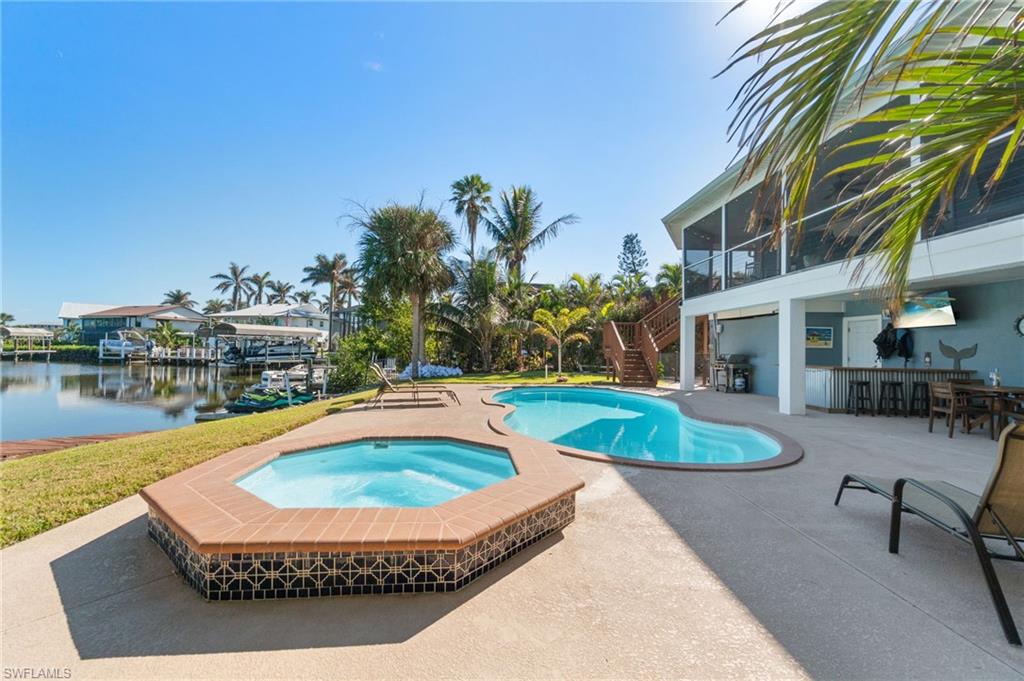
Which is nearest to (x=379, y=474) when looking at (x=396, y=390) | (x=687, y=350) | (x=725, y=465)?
(x=725, y=465)

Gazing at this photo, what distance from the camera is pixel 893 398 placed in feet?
30.4

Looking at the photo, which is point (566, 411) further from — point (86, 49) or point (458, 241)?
point (86, 49)

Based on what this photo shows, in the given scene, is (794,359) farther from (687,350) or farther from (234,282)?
(234,282)

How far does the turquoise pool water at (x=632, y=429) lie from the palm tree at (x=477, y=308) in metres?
6.72

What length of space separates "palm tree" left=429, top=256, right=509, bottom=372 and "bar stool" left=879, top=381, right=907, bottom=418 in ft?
45.1

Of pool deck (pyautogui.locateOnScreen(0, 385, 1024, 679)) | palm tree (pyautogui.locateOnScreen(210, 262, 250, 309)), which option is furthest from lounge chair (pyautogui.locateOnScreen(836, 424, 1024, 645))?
palm tree (pyautogui.locateOnScreen(210, 262, 250, 309))

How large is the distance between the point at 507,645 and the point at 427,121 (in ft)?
47.1

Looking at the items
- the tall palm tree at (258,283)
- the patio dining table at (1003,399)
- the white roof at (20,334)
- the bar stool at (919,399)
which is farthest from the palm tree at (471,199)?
the white roof at (20,334)

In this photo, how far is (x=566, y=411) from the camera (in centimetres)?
1137

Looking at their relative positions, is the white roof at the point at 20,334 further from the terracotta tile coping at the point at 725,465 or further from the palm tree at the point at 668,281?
the palm tree at the point at 668,281

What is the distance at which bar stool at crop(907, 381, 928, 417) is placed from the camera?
9078 millimetres

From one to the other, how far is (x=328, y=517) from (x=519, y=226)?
21.8m

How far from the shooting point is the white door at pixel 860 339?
10805 mm

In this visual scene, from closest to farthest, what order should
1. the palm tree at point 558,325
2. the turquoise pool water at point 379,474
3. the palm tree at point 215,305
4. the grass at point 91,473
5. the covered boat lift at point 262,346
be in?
the grass at point 91,473 → the turquoise pool water at point 379,474 → the palm tree at point 558,325 → the covered boat lift at point 262,346 → the palm tree at point 215,305
